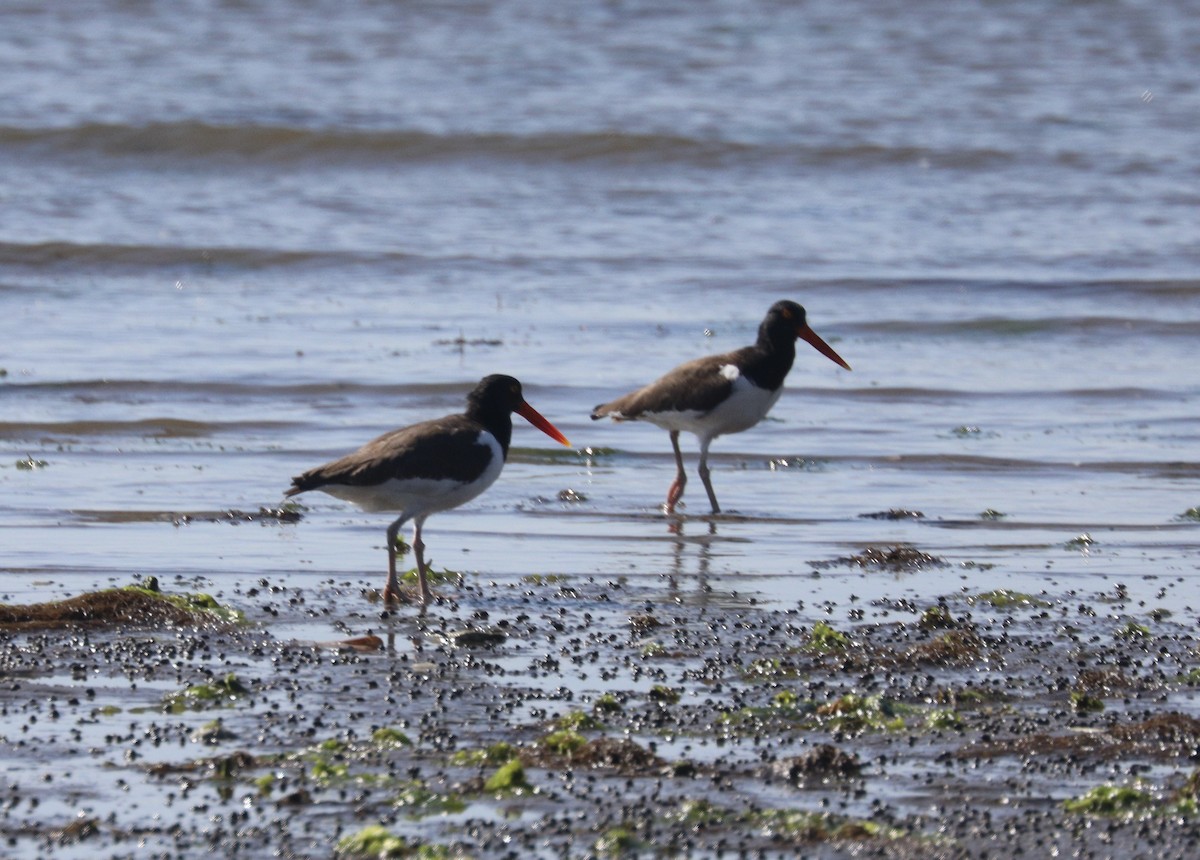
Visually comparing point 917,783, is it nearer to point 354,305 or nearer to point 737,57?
point 354,305

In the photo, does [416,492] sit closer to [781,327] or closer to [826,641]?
[826,641]

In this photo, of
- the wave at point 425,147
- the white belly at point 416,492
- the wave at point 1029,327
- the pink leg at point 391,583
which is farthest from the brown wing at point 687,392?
the wave at point 425,147

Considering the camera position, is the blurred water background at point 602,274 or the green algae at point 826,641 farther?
the blurred water background at point 602,274

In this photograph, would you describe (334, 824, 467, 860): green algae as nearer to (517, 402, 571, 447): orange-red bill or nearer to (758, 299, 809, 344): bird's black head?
(517, 402, 571, 447): orange-red bill

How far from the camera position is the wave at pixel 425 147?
21734 millimetres

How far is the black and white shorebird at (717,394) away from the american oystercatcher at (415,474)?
2.00 meters

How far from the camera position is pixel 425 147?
2238 cm

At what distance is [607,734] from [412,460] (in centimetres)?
216

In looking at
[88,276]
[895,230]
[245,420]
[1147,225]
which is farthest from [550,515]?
[1147,225]

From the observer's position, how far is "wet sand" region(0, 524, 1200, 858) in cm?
409

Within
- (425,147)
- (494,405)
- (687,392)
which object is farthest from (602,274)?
(494,405)

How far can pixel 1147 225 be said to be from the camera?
18453 millimetres

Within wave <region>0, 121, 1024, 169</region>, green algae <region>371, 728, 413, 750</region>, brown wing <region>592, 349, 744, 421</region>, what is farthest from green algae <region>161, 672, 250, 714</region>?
wave <region>0, 121, 1024, 169</region>

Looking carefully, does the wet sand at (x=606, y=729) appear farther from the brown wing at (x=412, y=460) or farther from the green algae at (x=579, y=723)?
the brown wing at (x=412, y=460)
